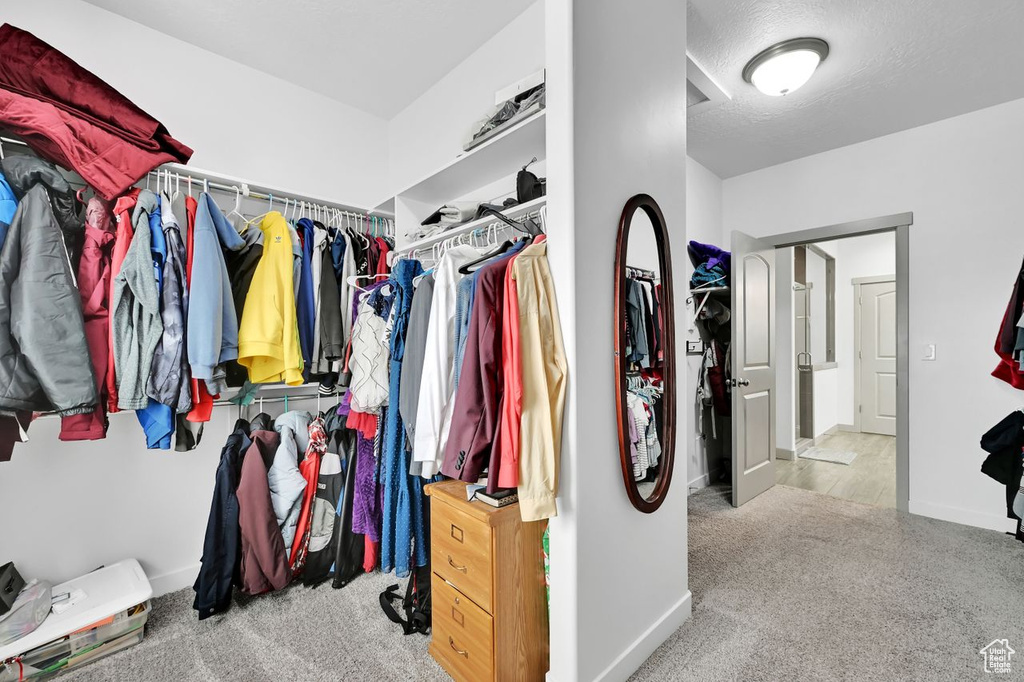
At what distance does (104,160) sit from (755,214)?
439cm

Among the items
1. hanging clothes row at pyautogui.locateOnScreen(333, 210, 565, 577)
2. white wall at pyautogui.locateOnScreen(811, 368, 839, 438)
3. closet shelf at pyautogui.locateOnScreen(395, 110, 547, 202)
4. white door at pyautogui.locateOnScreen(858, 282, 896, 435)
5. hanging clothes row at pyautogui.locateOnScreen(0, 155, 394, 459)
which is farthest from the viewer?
white door at pyautogui.locateOnScreen(858, 282, 896, 435)

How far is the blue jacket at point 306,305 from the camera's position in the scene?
211 centimetres

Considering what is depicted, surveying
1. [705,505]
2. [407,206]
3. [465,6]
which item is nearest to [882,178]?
[705,505]

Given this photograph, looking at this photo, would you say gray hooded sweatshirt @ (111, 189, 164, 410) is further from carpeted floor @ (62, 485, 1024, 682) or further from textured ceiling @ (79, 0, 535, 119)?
textured ceiling @ (79, 0, 535, 119)

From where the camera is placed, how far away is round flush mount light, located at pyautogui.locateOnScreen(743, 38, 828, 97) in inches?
86.3

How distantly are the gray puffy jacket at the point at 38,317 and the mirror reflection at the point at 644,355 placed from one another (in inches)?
75.6

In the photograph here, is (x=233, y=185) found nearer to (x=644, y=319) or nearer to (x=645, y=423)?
(x=644, y=319)

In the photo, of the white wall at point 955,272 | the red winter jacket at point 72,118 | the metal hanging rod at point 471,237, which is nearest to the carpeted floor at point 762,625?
the white wall at point 955,272

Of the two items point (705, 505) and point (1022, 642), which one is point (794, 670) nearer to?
point (1022, 642)

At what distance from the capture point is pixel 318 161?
2633 mm

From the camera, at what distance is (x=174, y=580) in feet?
6.91

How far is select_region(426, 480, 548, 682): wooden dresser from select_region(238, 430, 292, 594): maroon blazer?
0.89 meters

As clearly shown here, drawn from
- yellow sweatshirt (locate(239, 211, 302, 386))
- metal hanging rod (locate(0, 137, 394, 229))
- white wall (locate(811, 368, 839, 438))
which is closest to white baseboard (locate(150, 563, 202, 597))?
yellow sweatshirt (locate(239, 211, 302, 386))

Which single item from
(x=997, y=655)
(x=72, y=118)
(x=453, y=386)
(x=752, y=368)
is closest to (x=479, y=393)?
(x=453, y=386)
